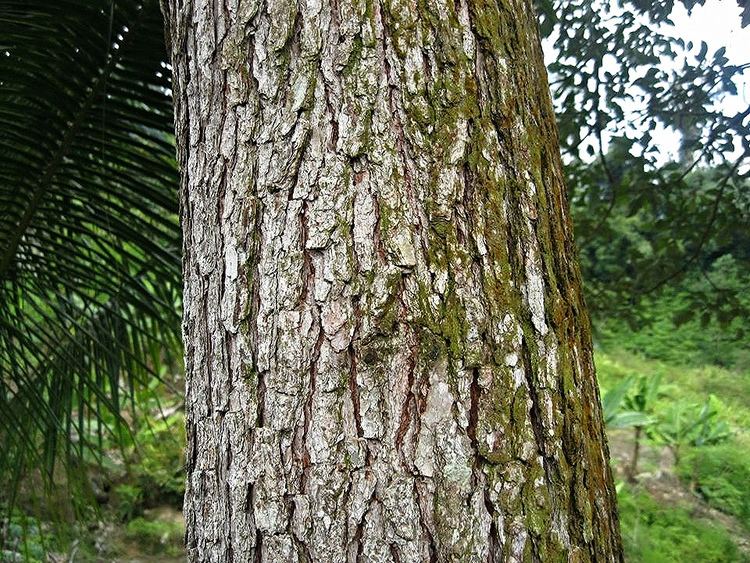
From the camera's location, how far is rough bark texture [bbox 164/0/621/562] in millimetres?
829

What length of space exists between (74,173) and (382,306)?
1.70 metres

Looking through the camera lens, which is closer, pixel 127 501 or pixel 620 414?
pixel 127 501

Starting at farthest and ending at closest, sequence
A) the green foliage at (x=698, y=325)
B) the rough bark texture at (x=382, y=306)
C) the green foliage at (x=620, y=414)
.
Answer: the green foliage at (x=620, y=414), the green foliage at (x=698, y=325), the rough bark texture at (x=382, y=306)

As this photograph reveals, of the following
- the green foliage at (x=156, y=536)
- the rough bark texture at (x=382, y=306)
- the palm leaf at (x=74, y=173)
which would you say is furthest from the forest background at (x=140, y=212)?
the rough bark texture at (x=382, y=306)

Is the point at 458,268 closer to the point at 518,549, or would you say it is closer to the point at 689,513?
the point at 518,549

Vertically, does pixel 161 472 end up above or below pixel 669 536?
above

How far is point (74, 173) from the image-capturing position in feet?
7.18

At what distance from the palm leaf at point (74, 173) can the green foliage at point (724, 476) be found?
2920 mm

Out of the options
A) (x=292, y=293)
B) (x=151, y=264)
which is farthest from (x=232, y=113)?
(x=151, y=264)

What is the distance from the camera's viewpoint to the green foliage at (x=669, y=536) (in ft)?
10.9

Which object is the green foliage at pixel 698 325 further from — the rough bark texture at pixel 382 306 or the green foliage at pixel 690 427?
the rough bark texture at pixel 382 306

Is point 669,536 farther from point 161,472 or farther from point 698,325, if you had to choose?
point 161,472

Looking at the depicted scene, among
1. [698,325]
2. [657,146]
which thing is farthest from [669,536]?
[657,146]

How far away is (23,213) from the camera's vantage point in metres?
2.16
